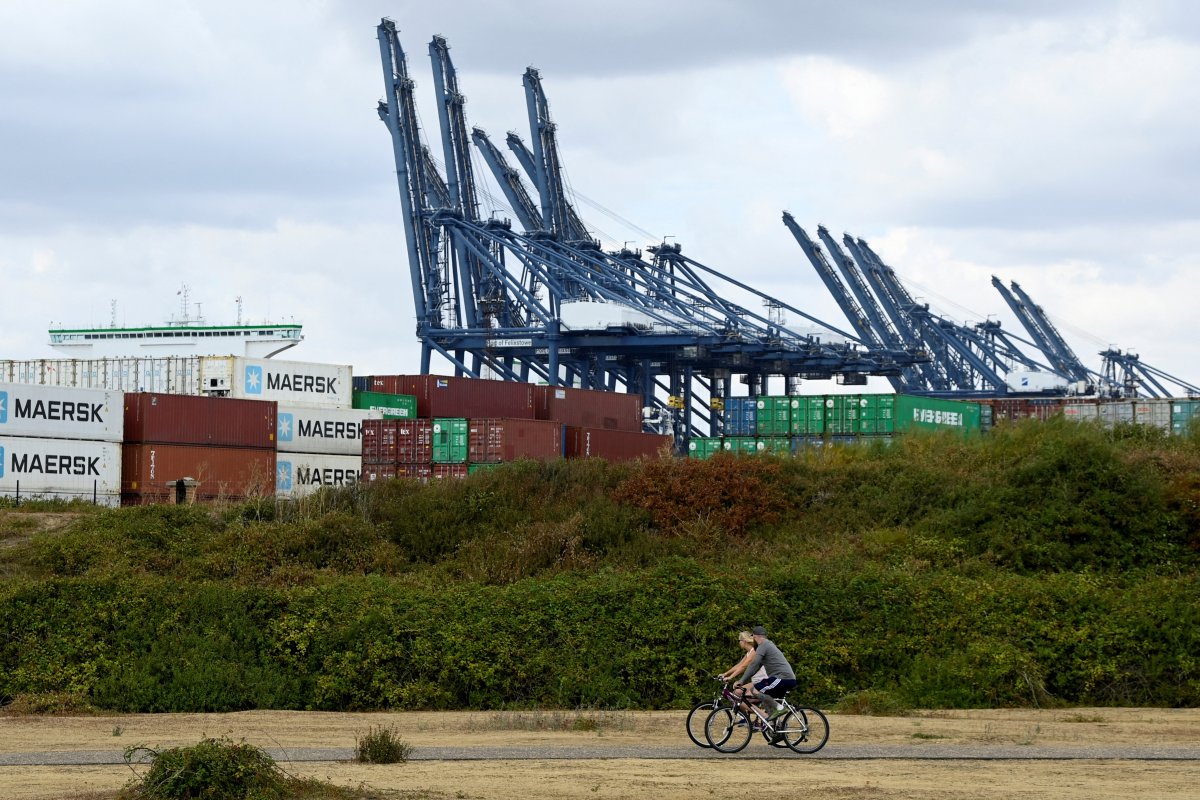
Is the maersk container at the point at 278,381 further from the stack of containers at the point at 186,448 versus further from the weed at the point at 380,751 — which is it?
the weed at the point at 380,751

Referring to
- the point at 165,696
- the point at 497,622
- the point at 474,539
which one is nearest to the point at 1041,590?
the point at 497,622

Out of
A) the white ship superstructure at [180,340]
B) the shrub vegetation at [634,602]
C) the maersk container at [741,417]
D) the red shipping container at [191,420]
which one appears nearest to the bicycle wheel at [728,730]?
the shrub vegetation at [634,602]

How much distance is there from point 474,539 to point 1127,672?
13649 millimetres

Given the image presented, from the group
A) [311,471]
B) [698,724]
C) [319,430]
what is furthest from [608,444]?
[698,724]

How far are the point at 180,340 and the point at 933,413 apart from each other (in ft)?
184

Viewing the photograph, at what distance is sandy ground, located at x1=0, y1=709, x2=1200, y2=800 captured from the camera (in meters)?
14.4

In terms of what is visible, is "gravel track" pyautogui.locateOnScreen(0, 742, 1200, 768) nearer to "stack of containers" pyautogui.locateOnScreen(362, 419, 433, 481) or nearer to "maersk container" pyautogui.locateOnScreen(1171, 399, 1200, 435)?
"stack of containers" pyautogui.locateOnScreen(362, 419, 433, 481)

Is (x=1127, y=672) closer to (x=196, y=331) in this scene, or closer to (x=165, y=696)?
(x=165, y=696)

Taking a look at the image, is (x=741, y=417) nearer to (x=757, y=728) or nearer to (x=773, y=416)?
(x=773, y=416)

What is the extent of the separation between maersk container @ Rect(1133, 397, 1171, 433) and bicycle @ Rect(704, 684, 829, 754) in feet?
106

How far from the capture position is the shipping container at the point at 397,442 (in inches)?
1775

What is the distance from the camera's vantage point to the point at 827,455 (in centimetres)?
3556

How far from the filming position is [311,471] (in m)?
47.5

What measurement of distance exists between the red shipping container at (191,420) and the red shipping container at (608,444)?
10.1m
